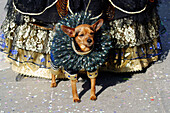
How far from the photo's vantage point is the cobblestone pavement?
16.0 ft

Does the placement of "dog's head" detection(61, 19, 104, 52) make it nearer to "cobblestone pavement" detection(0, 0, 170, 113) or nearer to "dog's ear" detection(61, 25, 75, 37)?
"dog's ear" detection(61, 25, 75, 37)

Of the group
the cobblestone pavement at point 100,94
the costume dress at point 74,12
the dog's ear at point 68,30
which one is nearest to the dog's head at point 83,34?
the dog's ear at point 68,30

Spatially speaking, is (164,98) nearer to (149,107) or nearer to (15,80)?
(149,107)

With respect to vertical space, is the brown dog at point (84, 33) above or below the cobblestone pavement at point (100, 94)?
above

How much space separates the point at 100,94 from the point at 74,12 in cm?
132

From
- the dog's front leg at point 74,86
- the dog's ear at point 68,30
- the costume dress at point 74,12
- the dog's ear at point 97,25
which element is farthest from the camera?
the costume dress at point 74,12

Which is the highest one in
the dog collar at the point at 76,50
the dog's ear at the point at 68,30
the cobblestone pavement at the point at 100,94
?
the dog's ear at the point at 68,30

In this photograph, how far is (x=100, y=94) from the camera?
17.1 feet

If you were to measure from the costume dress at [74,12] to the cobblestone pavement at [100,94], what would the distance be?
8.1 inches

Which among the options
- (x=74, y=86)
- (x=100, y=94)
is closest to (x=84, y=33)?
(x=74, y=86)

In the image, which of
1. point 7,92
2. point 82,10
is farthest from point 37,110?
point 82,10

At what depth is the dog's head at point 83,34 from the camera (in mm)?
4414

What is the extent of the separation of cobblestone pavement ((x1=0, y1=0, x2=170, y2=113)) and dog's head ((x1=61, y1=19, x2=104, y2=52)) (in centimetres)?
99

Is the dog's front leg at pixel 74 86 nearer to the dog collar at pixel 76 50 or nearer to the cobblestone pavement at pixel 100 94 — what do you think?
the cobblestone pavement at pixel 100 94
